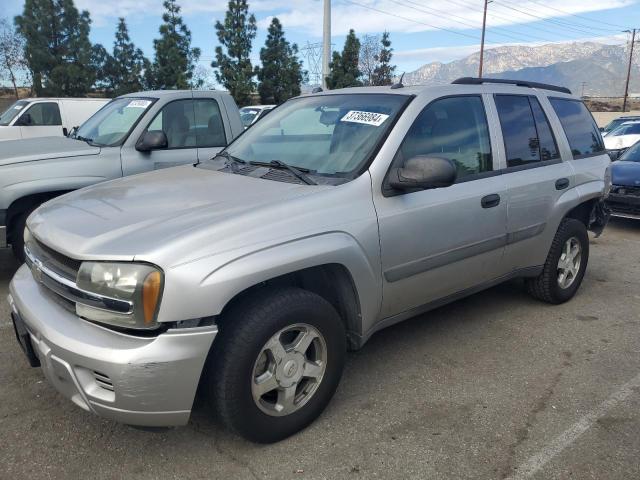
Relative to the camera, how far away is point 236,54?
26.4m

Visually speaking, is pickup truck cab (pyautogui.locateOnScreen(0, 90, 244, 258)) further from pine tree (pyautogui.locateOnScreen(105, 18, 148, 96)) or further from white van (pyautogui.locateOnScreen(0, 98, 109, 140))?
pine tree (pyautogui.locateOnScreen(105, 18, 148, 96))

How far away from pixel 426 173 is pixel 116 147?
139 inches

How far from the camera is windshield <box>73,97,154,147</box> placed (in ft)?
17.5

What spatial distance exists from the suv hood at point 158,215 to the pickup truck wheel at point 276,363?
1.21 ft

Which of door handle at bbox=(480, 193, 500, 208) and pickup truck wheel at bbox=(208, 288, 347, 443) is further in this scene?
door handle at bbox=(480, 193, 500, 208)

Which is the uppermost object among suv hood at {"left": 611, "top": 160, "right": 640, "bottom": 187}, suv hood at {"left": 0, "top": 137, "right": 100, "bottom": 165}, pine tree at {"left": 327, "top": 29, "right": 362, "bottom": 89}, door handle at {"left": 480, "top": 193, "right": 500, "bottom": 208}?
pine tree at {"left": 327, "top": 29, "right": 362, "bottom": 89}

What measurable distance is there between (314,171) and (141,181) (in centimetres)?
114

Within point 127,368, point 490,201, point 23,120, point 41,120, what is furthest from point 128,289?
point 41,120

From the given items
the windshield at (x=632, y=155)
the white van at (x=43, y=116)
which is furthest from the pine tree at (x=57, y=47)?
the windshield at (x=632, y=155)

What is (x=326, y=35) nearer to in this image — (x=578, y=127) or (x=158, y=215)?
(x=578, y=127)

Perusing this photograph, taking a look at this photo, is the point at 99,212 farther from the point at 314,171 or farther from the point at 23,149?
the point at 23,149

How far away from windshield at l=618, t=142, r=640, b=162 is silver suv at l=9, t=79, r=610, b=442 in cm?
541

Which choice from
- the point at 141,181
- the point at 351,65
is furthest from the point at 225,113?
the point at 351,65

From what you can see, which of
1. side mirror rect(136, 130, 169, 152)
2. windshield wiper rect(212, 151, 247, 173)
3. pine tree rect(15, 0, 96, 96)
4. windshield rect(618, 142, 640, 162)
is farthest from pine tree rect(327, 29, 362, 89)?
windshield wiper rect(212, 151, 247, 173)
